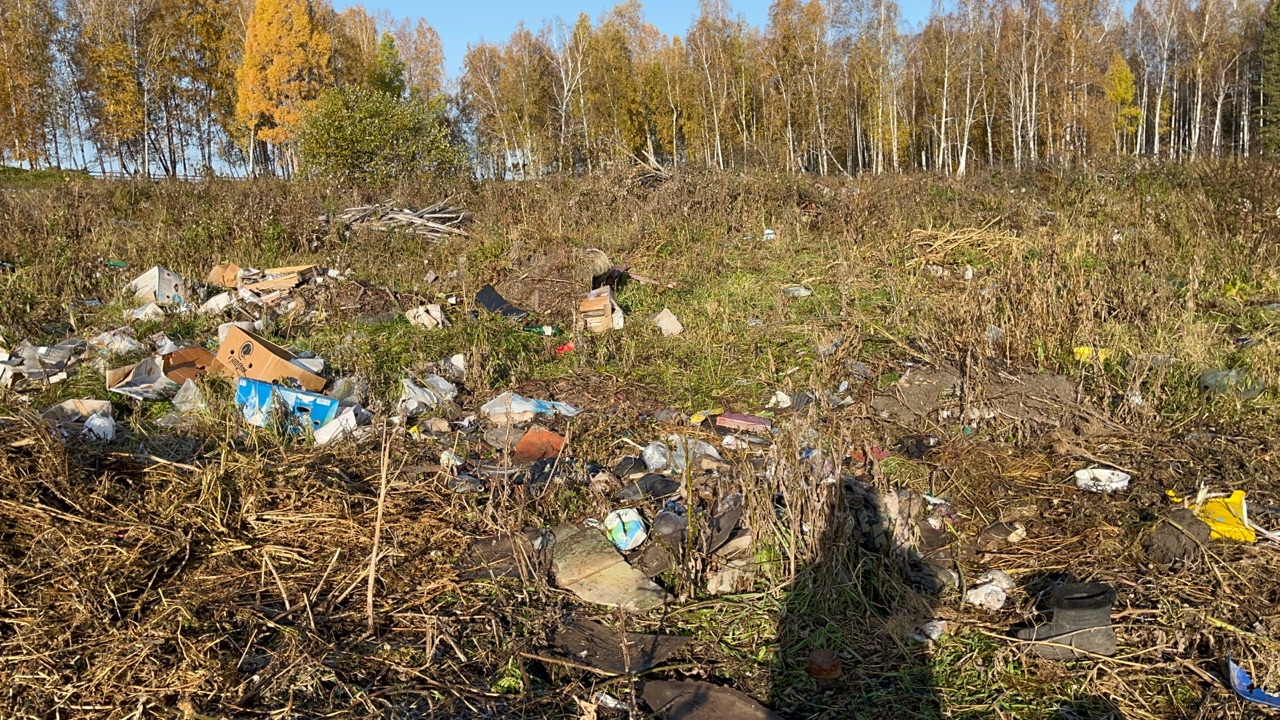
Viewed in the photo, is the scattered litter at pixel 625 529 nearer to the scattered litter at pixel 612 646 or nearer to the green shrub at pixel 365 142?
the scattered litter at pixel 612 646

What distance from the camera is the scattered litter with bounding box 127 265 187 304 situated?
6.66m

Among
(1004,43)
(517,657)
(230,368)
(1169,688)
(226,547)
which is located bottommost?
(1169,688)

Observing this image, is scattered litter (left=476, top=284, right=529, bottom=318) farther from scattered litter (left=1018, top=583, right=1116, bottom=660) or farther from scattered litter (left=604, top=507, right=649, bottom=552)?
scattered litter (left=1018, top=583, right=1116, bottom=660)

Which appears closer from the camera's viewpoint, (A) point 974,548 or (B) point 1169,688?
(B) point 1169,688

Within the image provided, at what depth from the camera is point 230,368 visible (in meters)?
4.99

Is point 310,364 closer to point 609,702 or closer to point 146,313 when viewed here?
point 146,313

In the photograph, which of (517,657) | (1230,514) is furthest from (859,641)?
(1230,514)

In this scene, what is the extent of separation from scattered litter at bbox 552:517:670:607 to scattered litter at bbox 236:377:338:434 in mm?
1827

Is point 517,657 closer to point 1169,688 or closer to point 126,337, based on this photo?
point 1169,688

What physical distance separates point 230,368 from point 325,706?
3.36 meters

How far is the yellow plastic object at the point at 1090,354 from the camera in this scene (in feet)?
14.5

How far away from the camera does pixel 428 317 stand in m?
6.30

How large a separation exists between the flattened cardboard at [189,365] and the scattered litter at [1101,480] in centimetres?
480

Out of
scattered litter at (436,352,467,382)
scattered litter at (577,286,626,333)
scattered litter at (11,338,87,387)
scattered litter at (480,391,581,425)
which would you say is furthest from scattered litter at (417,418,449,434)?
scattered litter at (11,338,87,387)
